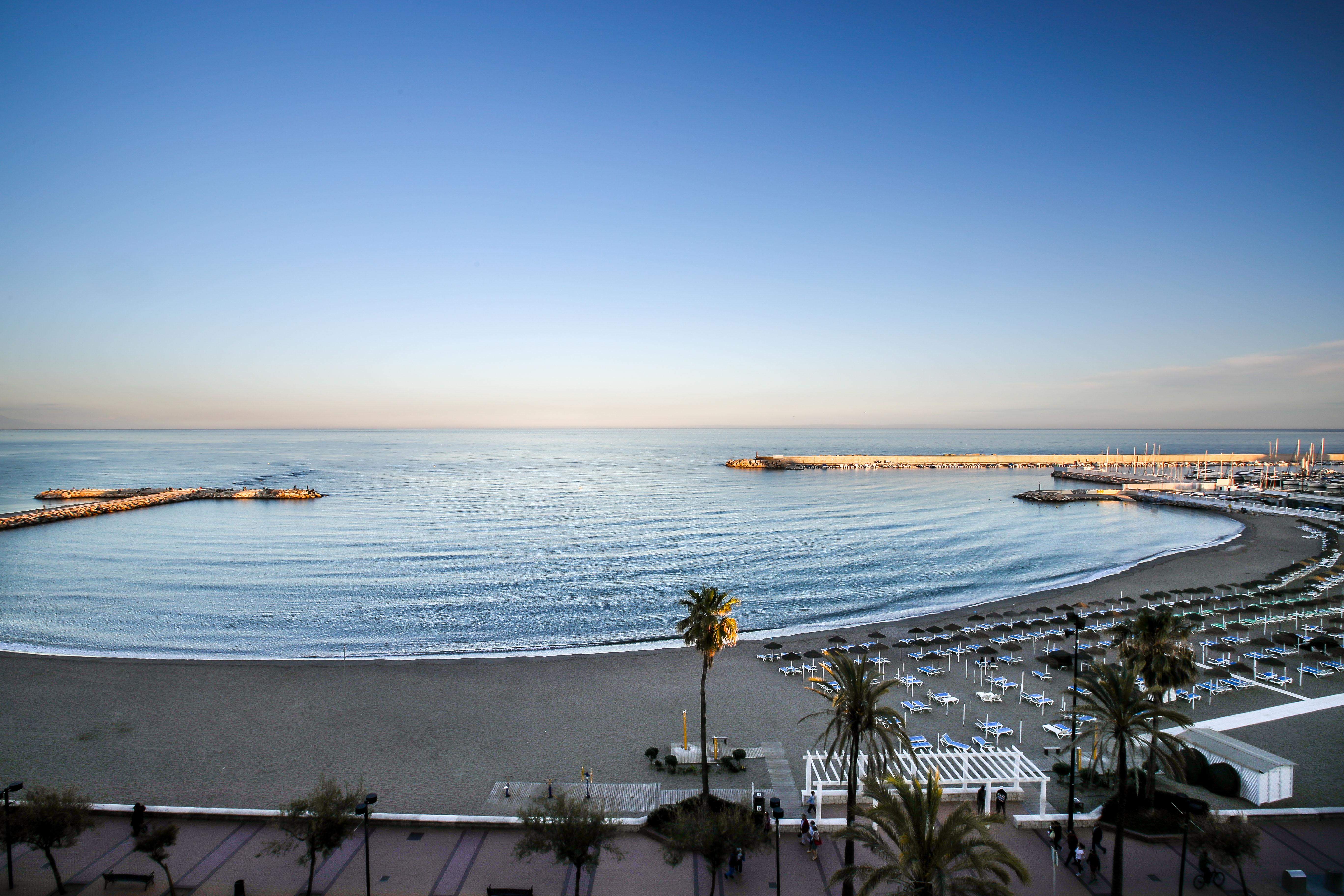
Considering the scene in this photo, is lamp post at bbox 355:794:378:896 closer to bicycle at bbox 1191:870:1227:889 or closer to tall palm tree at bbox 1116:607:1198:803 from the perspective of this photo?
bicycle at bbox 1191:870:1227:889

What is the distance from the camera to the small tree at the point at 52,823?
16.3m

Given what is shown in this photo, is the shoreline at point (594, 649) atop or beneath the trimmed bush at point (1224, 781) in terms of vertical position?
beneath

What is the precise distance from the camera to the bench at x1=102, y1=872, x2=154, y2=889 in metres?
16.9

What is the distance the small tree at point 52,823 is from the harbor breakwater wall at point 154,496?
111 m

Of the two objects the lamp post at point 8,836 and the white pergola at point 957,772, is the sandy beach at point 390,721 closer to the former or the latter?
the white pergola at point 957,772

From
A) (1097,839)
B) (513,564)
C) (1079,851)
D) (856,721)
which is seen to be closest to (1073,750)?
(1097,839)

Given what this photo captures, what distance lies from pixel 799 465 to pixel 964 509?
85.1 meters

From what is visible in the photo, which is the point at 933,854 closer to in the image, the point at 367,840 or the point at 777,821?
the point at 777,821

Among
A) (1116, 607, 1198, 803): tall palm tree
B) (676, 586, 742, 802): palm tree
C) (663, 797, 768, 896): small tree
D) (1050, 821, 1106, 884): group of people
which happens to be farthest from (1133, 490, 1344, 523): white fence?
(663, 797, 768, 896): small tree

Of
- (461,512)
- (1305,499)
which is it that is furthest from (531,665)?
(1305,499)

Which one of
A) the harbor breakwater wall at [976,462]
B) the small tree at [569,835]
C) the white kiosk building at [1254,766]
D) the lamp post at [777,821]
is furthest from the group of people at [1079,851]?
the harbor breakwater wall at [976,462]

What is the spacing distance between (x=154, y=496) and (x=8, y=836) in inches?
4930

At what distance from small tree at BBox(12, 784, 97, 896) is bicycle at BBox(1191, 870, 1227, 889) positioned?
2882cm

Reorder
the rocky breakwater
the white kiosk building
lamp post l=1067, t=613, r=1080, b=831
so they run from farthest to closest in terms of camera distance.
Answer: the rocky breakwater → the white kiosk building → lamp post l=1067, t=613, r=1080, b=831
